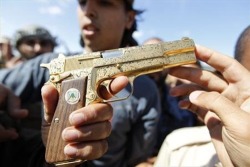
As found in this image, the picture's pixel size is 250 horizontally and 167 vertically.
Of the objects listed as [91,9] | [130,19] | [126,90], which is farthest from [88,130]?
[130,19]

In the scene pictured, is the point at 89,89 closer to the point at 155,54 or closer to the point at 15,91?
the point at 155,54

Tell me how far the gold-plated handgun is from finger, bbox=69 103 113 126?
6 cm

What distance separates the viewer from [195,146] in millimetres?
1558

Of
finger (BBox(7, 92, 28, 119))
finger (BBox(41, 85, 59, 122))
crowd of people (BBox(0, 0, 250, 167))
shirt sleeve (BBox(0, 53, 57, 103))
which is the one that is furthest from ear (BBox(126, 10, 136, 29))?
finger (BBox(41, 85, 59, 122))

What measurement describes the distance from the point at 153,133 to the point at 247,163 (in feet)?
3.86

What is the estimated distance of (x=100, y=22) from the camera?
1978 millimetres

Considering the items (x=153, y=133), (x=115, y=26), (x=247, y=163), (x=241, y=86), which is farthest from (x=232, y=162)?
(x=115, y=26)

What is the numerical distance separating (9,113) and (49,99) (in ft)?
1.44

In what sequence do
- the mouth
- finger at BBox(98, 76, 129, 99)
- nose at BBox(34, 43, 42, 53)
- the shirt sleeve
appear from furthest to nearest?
nose at BBox(34, 43, 42, 53), the mouth, the shirt sleeve, finger at BBox(98, 76, 129, 99)

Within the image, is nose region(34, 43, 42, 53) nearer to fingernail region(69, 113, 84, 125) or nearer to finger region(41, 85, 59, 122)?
finger region(41, 85, 59, 122)

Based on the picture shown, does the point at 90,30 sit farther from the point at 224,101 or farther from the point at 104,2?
the point at 224,101

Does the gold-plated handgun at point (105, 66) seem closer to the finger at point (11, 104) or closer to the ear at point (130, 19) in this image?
the finger at point (11, 104)

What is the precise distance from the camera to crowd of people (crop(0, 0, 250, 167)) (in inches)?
45.4

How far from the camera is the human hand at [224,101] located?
1.04m
